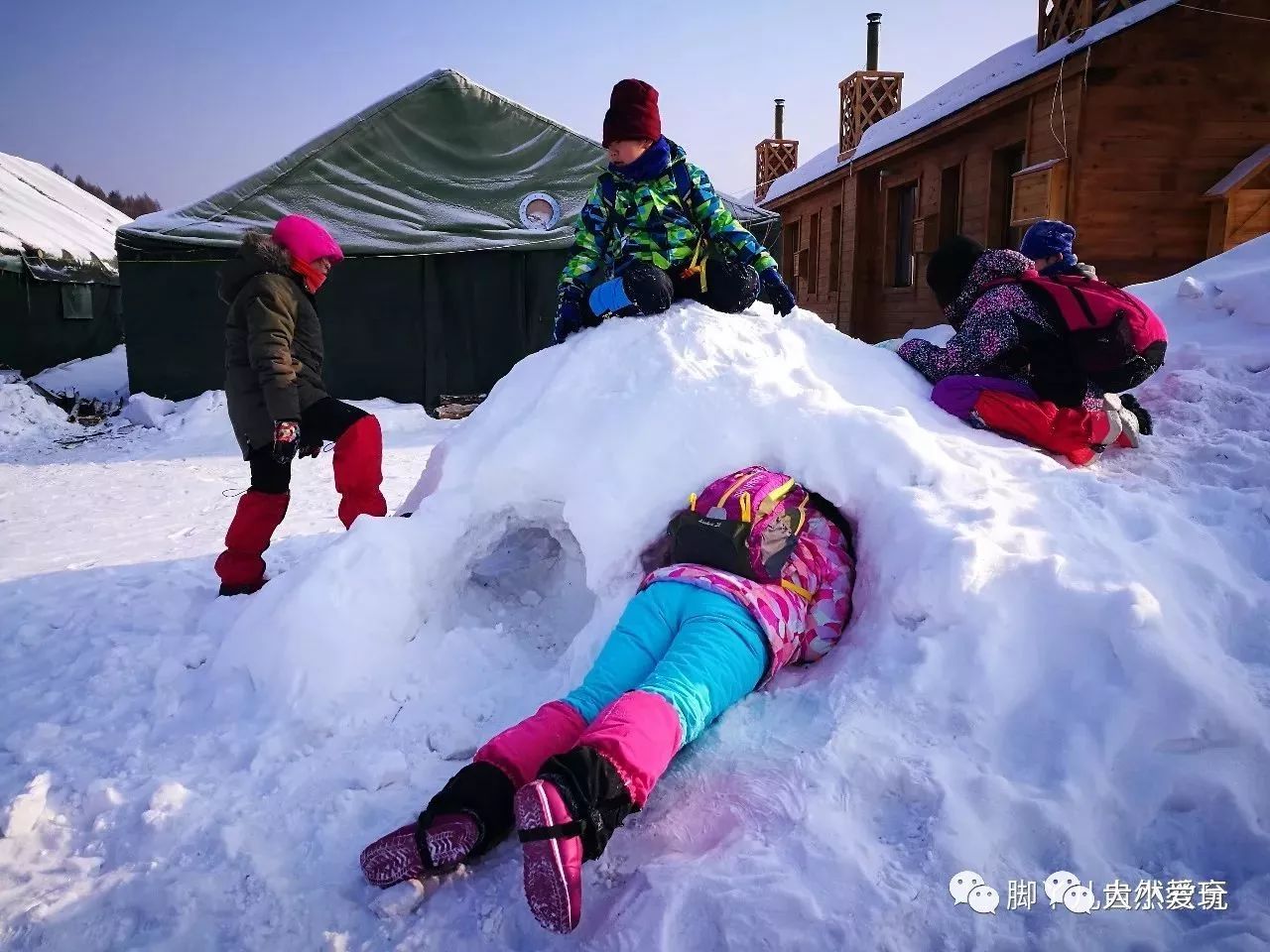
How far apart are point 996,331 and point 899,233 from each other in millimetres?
11538

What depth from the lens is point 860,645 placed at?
6.59ft

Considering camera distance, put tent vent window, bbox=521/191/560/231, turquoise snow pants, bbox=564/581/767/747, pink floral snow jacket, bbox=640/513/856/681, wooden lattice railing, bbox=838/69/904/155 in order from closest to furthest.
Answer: turquoise snow pants, bbox=564/581/767/747 → pink floral snow jacket, bbox=640/513/856/681 → tent vent window, bbox=521/191/560/231 → wooden lattice railing, bbox=838/69/904/155

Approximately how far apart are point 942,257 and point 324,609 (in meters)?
2.71

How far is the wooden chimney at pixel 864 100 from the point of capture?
15.0 metres

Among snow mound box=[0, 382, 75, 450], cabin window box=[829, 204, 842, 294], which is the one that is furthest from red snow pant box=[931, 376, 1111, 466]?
cabin window box=[829, 204, 842, 294]

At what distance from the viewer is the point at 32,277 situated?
34.8 feet

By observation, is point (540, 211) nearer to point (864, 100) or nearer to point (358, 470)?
point (358, 470)

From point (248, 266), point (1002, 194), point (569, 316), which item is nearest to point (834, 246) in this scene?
point (1002, 194)

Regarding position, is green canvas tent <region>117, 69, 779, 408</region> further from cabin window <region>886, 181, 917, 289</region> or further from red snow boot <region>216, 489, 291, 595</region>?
red snow boot <region>216, 489, 291, 595</region>

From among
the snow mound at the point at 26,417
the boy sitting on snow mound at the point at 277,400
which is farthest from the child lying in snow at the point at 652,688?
the snow mound at the point at 26,417

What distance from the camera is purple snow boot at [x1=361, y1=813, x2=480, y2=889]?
1.53 meters

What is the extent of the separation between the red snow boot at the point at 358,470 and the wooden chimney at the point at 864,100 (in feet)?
45.7

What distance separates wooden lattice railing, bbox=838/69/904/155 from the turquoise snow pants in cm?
1499

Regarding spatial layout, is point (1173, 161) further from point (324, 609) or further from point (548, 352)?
point (324, 609)
